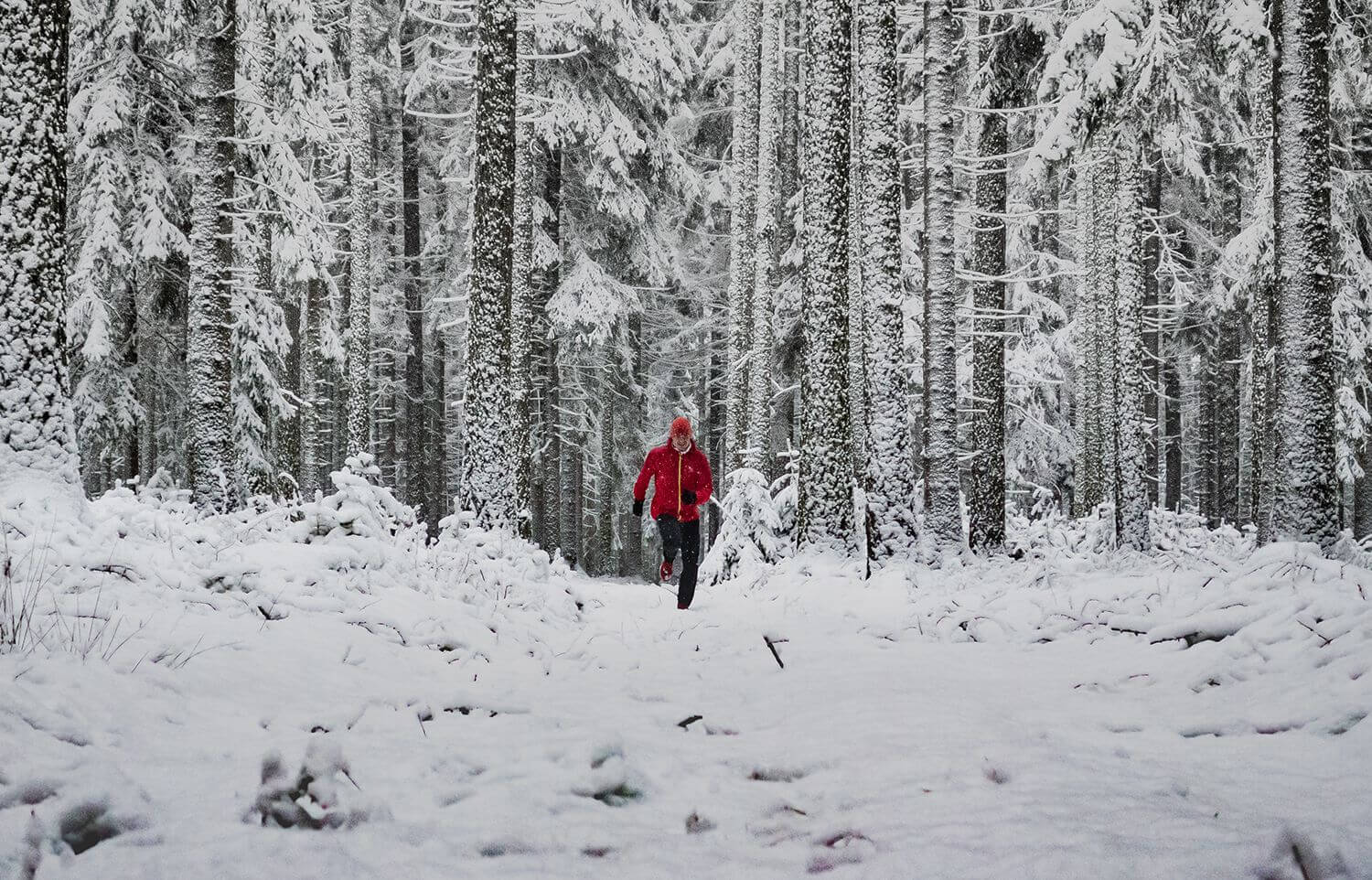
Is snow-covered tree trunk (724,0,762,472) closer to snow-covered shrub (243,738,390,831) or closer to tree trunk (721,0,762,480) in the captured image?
tree trunk (721,0,762,480)

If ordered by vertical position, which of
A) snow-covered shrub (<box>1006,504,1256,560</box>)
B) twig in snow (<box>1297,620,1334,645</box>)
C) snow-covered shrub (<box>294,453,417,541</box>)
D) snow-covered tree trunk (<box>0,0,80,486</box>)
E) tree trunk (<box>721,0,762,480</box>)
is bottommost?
snow-covered shrub (<box>1006,504,1256,560</box>)

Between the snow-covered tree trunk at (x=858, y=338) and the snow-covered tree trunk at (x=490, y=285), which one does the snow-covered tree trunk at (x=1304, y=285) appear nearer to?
the snow-covered tree trunk at (x=858, y=338)

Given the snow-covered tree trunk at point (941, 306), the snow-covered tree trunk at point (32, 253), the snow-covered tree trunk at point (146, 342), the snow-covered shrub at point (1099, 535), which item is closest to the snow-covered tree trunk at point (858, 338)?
the snow-covered tree trunk at point (941, 306)

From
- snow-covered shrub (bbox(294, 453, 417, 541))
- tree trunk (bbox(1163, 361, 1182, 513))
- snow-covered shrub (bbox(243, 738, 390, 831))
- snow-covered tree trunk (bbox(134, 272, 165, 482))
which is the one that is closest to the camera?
snow-covered shrub (bbox(243, 738, 390, 831))

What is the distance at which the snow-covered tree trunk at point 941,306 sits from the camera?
11.2 metres

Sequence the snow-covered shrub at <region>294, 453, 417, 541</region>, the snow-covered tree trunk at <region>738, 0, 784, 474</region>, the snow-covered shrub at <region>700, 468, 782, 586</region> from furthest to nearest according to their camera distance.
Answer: the snow-covered tree trunk at <region>738, 0, 784, 474</region>
the snow-covered shrub at <region>700, 468, 782, 586</region>
the snow-covered shrub at <region>294, 453, 417, 541</region>

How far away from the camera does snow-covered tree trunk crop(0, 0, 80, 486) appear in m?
5.58

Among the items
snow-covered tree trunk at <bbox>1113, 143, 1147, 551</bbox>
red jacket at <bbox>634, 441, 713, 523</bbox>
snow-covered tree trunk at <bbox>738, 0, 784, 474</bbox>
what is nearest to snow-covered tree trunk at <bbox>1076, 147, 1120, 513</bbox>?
snow-covered tree trunk at <bbox>1113, 143, 1147, 551</bbox>

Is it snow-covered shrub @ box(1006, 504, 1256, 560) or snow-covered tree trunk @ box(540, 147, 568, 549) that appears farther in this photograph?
snow-covered tree trunk @ box(540, 147, 568, 549)

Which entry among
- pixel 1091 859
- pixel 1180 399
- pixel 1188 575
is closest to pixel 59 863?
pixel 1091 859

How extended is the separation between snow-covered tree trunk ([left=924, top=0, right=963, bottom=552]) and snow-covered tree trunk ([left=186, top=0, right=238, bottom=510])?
9722 millimetres

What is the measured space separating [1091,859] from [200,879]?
1.85 m

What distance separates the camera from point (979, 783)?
2383 millimetres

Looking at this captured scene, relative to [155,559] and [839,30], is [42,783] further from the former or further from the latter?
[839,30]
